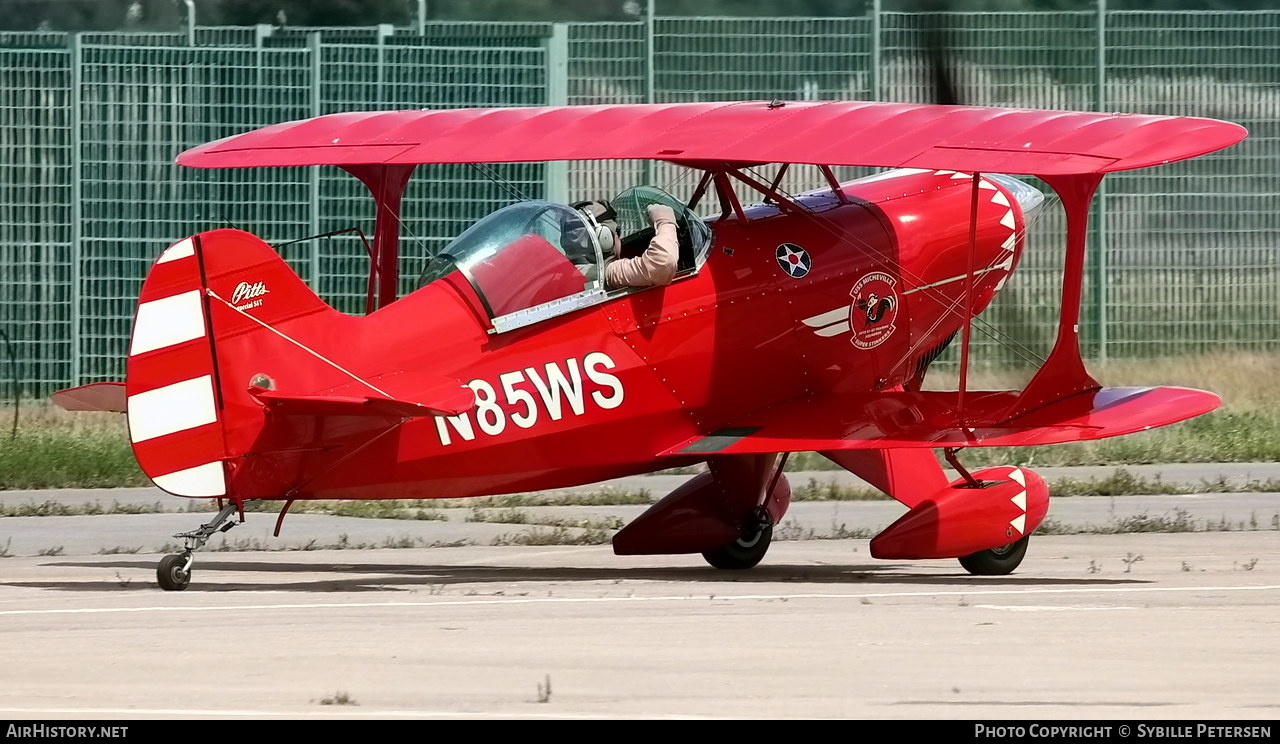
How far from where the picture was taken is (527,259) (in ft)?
37.2

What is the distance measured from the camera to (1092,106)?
75.1ft

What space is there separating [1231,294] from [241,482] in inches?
617

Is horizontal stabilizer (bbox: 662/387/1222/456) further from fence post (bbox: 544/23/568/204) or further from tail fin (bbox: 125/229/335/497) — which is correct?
fence post (bbox: 544/23/568/204)

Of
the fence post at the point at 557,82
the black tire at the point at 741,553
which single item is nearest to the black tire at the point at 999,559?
the black tire at the point at 741,553

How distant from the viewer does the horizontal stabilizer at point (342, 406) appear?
10320 millimetres

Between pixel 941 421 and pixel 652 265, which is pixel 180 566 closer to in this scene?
pixel 652 265

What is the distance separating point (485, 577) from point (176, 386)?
234 cm

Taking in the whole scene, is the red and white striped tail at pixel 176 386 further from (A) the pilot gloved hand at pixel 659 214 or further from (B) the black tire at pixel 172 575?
(A) the pilot gloved hand at pixel 659 214

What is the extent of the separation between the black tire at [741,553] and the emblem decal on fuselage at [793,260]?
1629 mm

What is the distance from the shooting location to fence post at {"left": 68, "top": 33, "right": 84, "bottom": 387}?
2147 centimetres

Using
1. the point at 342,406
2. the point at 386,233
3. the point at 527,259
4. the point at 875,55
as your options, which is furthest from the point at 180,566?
the point at 875,55
